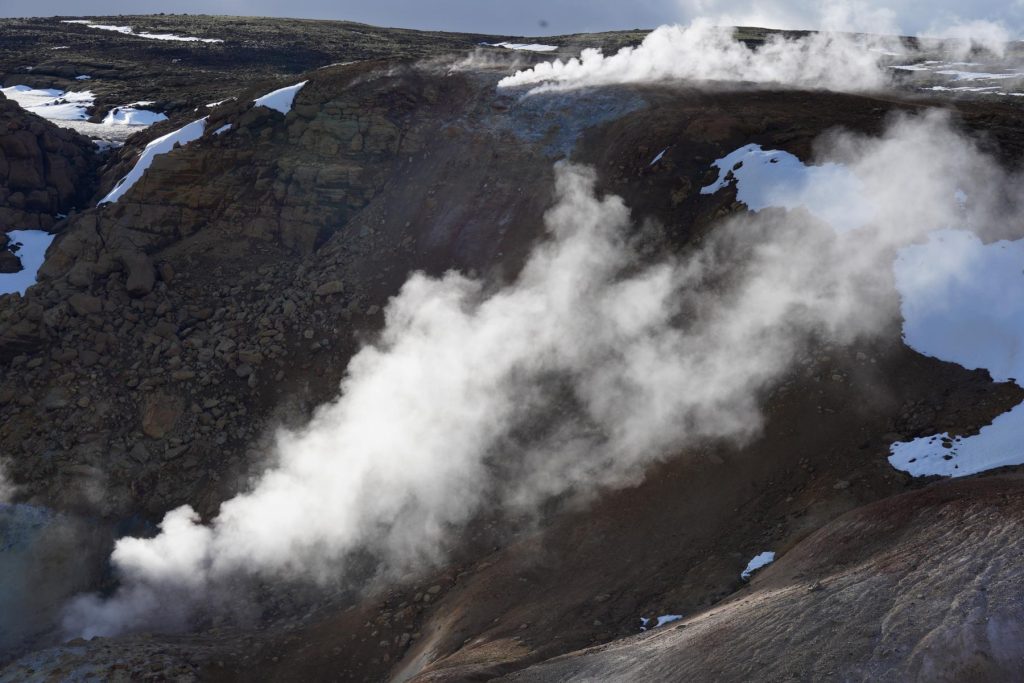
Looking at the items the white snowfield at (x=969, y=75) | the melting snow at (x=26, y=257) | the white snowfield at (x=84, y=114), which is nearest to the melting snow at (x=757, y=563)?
the melting snow at (x=26, y=257)

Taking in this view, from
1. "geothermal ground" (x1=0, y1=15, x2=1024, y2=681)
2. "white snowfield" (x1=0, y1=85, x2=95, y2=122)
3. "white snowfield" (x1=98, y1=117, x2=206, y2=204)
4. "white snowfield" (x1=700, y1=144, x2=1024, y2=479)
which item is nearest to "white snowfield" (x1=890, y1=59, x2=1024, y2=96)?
"geothermal ground" (x1=0, y1=15, x2=1024, y2=681)

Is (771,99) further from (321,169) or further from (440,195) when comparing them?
(321,169)

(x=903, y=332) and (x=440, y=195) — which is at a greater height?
(x=440, y=195)

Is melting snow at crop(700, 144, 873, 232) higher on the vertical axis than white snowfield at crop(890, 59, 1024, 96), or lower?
lower

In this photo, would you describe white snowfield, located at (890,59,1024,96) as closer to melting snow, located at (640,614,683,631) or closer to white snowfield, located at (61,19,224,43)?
melting snow, located at (640,614,683,631)

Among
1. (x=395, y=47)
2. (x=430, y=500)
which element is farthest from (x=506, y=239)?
(x=395, y=47)

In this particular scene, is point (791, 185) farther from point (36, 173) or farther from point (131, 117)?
point (131, 117)

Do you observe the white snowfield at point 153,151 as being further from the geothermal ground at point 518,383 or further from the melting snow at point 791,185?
the melting snow at point 791,185
